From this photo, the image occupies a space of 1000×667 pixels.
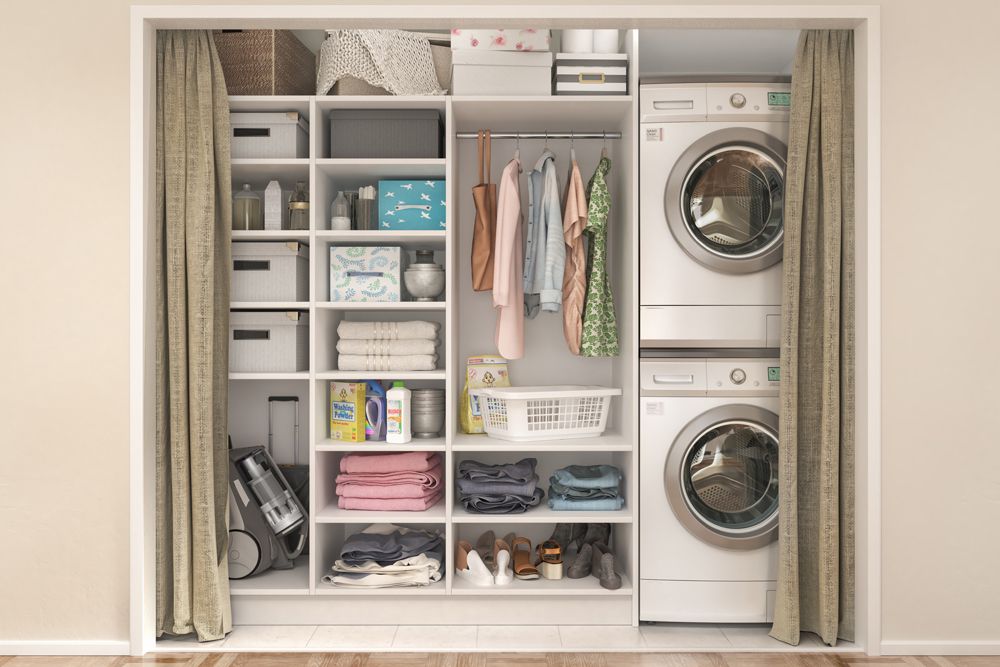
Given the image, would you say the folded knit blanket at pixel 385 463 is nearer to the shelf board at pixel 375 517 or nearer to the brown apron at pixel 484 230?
the shelf board at pixel 375 517

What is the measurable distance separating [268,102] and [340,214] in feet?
1.60

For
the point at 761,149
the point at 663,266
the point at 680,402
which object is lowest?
the point at 680,402

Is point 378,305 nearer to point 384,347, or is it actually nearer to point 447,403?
point 384,347

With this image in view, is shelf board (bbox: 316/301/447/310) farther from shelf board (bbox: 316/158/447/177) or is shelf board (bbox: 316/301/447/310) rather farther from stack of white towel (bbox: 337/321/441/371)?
shelf board (bbox: 316/158/447/177)

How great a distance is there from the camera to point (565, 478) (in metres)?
3.04

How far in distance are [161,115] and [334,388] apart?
1.16m

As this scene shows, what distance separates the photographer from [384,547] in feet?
9.77

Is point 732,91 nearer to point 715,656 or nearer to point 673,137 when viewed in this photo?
point 673,137

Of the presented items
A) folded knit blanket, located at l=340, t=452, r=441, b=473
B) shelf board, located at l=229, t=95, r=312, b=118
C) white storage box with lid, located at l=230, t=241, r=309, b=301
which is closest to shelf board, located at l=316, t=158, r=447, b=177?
shelf board, located at l=229, t=95, r=312, b=118

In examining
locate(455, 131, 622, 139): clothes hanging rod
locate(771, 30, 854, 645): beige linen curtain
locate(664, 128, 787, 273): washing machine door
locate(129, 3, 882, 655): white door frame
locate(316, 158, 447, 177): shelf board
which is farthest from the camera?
locate(455, 131, 622, 139): clothes hanging rod

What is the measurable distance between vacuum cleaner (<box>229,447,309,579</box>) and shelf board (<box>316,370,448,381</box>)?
0.46 m

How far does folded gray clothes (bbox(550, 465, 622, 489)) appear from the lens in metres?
3.00
